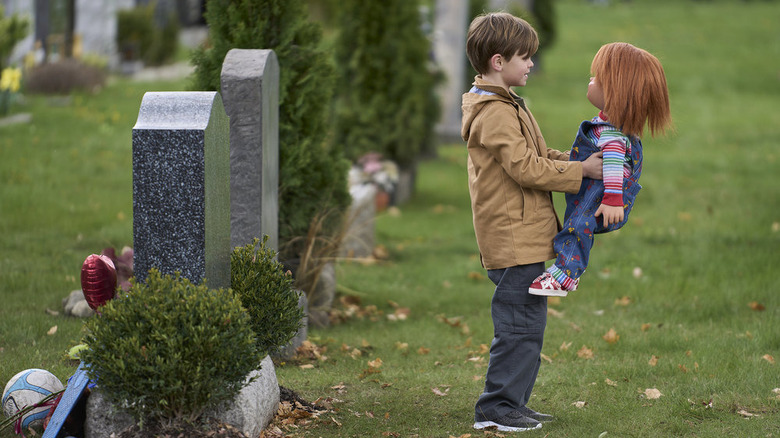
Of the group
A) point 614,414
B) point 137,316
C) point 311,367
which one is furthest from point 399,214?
point 137,316

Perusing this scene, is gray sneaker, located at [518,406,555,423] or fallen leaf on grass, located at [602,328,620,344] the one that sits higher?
gray sneaker, located at [518,406,555,423]

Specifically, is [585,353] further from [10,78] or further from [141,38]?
[141,38]

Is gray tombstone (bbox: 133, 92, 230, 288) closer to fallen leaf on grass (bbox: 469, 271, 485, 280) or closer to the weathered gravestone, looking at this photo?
the weathered gravestone

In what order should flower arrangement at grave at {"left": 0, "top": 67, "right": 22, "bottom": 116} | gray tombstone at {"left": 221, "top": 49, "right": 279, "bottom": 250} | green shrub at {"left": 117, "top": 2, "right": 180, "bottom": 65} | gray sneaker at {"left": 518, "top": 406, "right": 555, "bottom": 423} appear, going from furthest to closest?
green shrub at {"left": 117, "top": 2, "right": 180, "bottom": 65}, flower arrangement at grave at {"left": 0, "top": 67, "right": 22, "bottom": 116}, gray tombstone at {"left": 221, "top": 49, "right": 279, "bottom": 250}, gray sneaker at {"left": 518, "top": 406, "right": 555, "bottom": 423}

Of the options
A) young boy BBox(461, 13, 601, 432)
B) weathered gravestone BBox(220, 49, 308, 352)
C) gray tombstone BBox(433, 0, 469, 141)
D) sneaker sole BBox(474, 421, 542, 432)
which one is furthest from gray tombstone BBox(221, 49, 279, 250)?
gray tombstone BBox(433, 0, 469, 141)

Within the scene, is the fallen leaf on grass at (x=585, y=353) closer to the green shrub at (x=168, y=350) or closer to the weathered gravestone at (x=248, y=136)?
the weathered gravestone at (x=248, y=136)

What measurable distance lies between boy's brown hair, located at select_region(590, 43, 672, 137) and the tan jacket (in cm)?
28

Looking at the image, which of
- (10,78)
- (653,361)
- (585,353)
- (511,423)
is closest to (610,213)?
(511,423)

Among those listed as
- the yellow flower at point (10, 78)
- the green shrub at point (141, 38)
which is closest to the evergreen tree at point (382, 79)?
the yellow flower at point (10, 78)

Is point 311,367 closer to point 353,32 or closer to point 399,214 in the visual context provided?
point 399,214

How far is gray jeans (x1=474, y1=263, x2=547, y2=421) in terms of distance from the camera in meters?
3.69

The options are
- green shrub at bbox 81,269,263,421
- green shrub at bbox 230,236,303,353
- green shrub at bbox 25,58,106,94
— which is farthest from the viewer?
green shrub at bbox 25,58,106,94

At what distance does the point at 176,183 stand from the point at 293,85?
2.40 metres

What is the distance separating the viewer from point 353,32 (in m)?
10.1
